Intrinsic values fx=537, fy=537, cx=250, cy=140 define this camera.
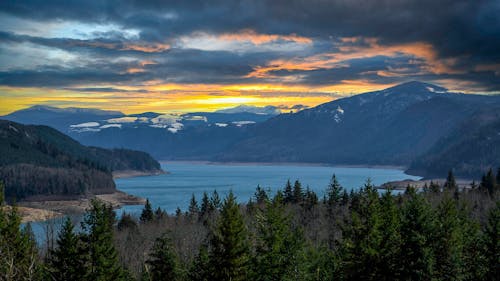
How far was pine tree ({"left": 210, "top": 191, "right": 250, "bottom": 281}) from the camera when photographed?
104 feet

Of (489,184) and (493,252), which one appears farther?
(489,184)

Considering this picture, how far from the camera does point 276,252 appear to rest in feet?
102

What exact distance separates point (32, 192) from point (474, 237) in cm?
17978

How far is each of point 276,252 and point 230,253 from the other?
286 cm

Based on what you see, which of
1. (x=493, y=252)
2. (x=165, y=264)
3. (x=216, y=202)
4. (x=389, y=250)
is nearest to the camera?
(x=389, y=250)

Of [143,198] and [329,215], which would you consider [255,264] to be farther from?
[143,198]

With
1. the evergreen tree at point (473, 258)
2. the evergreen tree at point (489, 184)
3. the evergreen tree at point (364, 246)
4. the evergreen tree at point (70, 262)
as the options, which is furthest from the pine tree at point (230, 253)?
the evergreen tree at point (489, 184)

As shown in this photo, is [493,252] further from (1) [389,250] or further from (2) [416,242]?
(1) [389,250]

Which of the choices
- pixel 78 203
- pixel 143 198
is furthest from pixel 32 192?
pixel 143 198

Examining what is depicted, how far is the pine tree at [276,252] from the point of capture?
30.9 metres

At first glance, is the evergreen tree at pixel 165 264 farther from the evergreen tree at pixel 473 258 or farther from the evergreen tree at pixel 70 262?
the evergreen tree at pixel 473 258

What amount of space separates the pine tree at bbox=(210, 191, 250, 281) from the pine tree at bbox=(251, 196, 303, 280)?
89 cm

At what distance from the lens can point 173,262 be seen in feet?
121

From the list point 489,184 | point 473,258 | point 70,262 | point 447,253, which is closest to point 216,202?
point 70,262
